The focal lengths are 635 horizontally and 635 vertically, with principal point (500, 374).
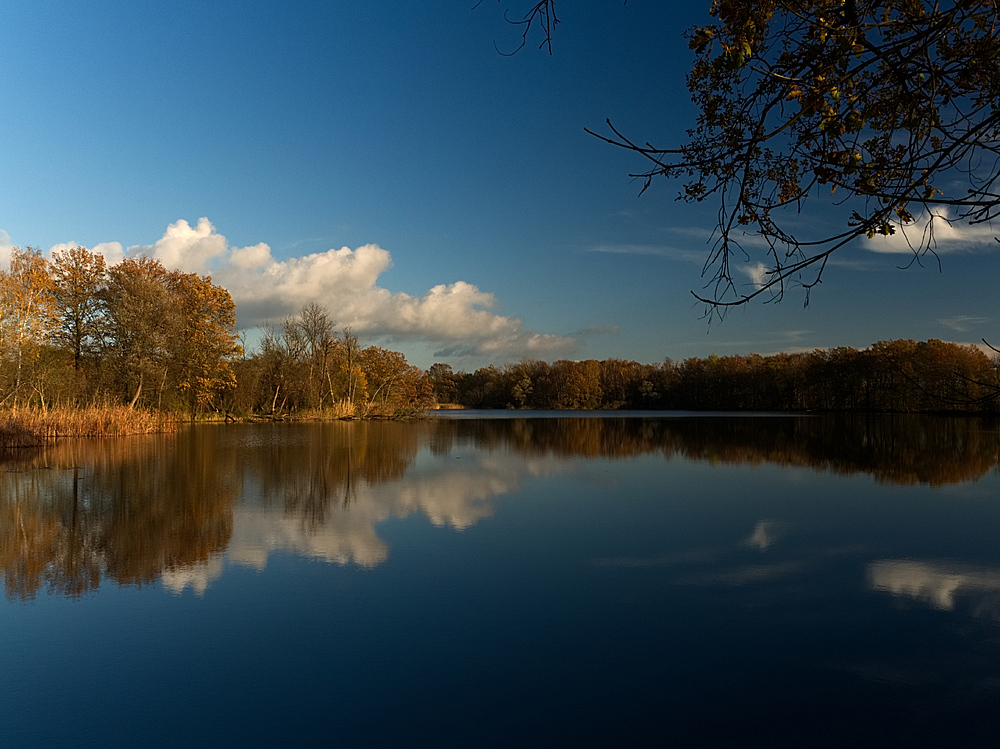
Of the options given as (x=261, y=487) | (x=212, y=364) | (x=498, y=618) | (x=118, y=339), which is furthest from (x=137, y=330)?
(x=498, y=618)

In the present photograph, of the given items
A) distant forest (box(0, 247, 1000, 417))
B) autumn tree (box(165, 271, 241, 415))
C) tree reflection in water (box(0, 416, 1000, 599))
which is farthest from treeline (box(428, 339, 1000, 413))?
autumn tree (box(165, 271, 241, 415))

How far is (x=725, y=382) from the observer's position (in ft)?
256

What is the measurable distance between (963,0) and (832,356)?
68.0 metres

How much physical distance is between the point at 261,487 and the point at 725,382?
74.6m

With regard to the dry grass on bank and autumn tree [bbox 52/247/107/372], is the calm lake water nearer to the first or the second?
the dry grass on bank

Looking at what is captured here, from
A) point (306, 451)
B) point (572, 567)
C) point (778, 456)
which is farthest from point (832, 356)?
point (572, 567)

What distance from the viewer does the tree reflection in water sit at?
613 cm

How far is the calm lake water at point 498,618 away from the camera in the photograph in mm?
3105

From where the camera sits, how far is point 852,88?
301 cm

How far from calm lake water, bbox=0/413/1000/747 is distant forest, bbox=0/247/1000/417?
1.62 m

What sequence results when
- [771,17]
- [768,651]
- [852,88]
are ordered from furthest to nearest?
[768,651] → [852,88] → [771,17]

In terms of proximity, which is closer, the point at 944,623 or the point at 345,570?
the point at 944,623

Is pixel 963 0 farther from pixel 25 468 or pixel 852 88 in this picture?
pixel 25 468

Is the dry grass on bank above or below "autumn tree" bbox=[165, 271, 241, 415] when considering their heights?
below
